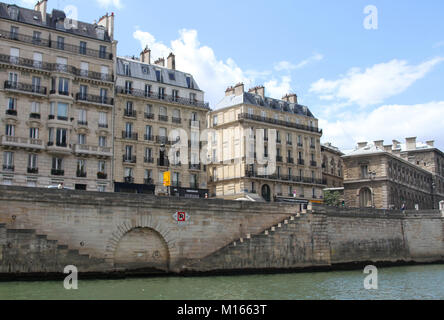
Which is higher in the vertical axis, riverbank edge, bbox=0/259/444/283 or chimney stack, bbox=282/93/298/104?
chimney stack, bbox=282/93/298/104

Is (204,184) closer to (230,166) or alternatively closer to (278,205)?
(230,166)

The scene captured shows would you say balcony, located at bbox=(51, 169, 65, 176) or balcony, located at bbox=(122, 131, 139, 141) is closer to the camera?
balcony, located at bbox=(51, 169, 65, 176)

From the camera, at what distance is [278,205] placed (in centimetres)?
4169

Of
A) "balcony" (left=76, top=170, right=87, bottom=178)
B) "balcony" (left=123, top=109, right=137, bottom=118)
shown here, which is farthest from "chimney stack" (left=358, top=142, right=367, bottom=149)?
"balcony" (left=76, top=170, right=87, bottom=178)

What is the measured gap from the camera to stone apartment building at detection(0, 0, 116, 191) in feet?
142

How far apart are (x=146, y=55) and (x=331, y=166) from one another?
111 ft

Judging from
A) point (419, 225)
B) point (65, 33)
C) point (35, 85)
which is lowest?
point (419, 225)

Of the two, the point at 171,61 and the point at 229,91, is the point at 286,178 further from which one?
the point at 171,61

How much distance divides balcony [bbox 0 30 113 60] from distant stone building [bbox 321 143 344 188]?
3733cm

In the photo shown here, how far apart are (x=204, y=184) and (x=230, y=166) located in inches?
284

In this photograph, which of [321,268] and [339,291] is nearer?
[339,291]

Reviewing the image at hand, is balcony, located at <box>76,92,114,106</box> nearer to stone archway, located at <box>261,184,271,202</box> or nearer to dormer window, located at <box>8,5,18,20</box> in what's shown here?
dormer window, located at <box>8,5,18,20</box>

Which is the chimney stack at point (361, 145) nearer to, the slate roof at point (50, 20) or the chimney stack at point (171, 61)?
the chimney stack at point (171, 61)
